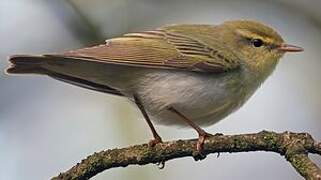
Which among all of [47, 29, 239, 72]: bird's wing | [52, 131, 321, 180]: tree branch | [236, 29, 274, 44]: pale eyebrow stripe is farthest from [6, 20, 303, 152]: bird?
[52, 131, 321, 180]: tree branch

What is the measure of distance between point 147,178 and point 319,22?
1.28 m

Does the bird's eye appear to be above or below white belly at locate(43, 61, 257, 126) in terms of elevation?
above

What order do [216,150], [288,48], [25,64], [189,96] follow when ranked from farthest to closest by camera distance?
[288,48]
[189,96]
[25,64]
[216,150]

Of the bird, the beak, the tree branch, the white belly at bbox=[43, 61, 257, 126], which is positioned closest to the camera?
the tree branch

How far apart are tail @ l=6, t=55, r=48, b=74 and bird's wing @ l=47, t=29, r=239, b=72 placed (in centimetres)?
19

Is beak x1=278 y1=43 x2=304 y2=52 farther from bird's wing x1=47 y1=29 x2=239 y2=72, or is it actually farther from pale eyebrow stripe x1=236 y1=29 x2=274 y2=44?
bird's wing x1=47 y1=29 x2=239 y2=72

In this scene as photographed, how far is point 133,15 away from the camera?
3.83 meters

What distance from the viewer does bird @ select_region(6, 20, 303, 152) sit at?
2834 millimetres

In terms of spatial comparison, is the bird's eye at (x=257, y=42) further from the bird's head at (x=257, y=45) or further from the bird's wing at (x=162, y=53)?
the bird's wing at (x=162, y=53)

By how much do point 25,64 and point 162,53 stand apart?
0.79 m

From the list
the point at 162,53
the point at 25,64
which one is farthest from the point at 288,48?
the point at 25,64

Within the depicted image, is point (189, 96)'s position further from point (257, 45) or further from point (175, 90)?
point (257, 45)

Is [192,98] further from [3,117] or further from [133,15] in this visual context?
[3,117]

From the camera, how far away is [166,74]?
3.05 metres
